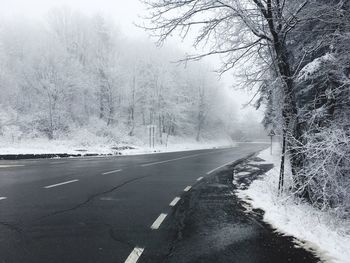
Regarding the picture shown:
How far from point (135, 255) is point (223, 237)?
1746mm

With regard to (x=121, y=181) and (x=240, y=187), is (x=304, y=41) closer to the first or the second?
(x=240, y=187)

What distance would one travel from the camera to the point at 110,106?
170 feet

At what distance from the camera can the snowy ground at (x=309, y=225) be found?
17.0 ft

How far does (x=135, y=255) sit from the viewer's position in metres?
4.75

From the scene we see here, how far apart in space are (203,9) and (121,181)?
22.2ft

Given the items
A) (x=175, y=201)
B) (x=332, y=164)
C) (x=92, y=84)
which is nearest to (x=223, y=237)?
(x=332, y=164)

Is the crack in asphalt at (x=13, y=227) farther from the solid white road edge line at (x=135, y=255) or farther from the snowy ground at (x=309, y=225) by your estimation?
the snowy ground at (x=309, y=225)

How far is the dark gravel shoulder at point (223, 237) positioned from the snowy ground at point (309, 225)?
0.83 feet

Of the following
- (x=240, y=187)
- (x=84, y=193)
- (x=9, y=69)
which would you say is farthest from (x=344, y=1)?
A: (x=9, y=69)

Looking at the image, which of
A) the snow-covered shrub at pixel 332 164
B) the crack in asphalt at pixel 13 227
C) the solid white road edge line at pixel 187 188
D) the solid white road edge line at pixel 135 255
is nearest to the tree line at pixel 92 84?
the solid white road edge line at pixel 187 188

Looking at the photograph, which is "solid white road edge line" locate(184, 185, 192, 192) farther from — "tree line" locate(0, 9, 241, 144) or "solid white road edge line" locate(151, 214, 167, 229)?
"tree line" locate(0, 9, 241, 144)

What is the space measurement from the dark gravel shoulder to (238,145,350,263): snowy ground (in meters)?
0.25

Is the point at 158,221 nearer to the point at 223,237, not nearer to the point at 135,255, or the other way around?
the point at 223,237

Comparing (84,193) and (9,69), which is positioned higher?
(9,69)
